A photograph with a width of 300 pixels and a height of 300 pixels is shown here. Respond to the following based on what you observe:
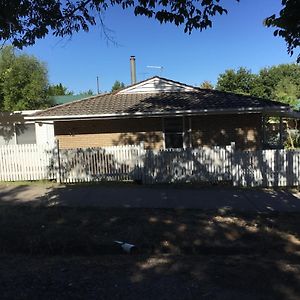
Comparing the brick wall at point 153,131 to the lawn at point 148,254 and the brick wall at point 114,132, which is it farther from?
the lawn at point 148,254

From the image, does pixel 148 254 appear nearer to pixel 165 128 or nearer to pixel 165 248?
pixel 165 248

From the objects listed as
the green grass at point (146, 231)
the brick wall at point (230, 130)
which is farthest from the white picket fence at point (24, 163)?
the brick wall at point (230, 130)

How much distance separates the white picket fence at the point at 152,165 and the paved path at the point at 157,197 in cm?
100

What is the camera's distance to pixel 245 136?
53.2ft

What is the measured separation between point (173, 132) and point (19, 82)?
8.87m

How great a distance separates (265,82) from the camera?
189 ft

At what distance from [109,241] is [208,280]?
7.85 ft

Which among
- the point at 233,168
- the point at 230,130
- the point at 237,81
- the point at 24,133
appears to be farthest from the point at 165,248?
the point at 237,81

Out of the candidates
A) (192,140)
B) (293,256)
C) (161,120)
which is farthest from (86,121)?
(293,256)

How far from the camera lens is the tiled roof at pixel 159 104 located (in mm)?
15019

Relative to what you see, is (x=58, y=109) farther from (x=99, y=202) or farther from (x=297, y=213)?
(x=297, y=213)

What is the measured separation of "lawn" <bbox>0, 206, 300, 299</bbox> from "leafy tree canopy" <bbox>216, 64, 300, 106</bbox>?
30.8 m

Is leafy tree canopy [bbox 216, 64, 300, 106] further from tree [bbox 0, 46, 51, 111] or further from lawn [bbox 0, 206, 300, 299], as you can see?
lawn [bbox 0, 206, 300, 299]

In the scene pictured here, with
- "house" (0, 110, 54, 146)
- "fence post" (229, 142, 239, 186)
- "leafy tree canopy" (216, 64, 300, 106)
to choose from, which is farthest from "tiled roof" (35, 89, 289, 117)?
"leafy tree canopy" (216, 64, 300, 106)
